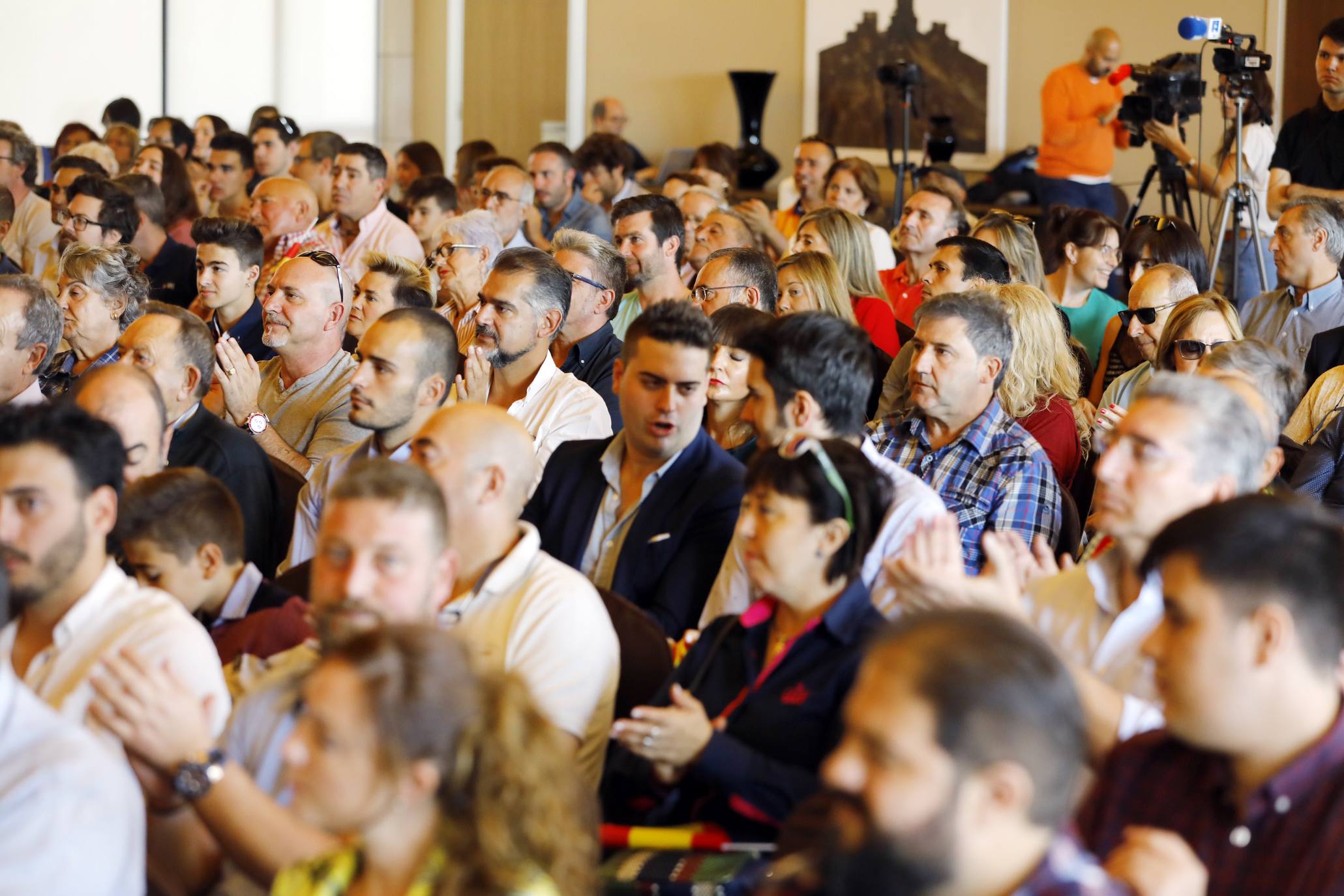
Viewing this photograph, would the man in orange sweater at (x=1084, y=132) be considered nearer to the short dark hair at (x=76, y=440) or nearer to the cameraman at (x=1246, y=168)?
the cameraman at (x=1246, y=168)

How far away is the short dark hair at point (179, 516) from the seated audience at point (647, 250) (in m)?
3.09

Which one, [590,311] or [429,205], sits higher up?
[429,205]

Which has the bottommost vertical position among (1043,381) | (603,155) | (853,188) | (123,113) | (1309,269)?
(1043,381)

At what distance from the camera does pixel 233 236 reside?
5227 millimetres

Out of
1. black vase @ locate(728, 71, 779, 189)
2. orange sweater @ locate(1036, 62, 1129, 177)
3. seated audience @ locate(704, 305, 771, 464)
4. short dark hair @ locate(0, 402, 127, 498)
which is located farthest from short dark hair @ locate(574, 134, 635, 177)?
short dark hair @ locate(0, 402, 127, 498)

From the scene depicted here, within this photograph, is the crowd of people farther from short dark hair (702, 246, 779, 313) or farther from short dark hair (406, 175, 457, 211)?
short dark hair (406, 175, 457, 211)

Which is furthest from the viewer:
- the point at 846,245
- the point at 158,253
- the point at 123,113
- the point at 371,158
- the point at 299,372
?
the point at 123,113

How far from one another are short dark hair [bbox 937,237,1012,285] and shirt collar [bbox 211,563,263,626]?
278 cm

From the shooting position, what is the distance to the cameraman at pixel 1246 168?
22.0 ft

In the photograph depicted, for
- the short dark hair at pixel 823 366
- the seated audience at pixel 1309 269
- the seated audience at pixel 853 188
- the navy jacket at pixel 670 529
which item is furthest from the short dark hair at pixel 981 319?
the seated audience at pixel 853 188

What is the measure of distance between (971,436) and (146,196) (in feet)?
14.8

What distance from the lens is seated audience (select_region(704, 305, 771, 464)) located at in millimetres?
3582

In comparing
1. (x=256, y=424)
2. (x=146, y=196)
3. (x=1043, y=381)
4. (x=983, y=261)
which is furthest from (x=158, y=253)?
(x=1043, y=381)

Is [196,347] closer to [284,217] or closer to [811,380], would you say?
[811,380]
